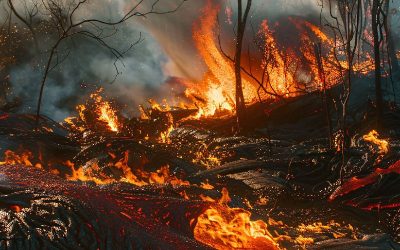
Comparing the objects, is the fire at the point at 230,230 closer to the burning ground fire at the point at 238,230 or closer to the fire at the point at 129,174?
the burning ground fire at the point at 238,230

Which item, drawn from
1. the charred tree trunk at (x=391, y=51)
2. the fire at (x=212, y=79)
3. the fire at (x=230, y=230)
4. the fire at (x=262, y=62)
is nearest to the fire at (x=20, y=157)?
the fire at (x=230, y=230)

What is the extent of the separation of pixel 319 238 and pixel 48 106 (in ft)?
60.3

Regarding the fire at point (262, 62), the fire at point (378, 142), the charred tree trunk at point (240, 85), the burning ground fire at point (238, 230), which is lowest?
the burning ground fire at point (238, 230)

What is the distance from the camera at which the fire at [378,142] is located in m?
7.35

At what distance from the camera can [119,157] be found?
763 centimetres

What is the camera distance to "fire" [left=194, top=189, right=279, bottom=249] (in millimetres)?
3675

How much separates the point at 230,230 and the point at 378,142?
20.2 ft

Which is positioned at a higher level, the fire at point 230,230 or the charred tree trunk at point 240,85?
the charred tree trunk at point 240,85

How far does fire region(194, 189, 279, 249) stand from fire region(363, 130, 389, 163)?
12.3 ft

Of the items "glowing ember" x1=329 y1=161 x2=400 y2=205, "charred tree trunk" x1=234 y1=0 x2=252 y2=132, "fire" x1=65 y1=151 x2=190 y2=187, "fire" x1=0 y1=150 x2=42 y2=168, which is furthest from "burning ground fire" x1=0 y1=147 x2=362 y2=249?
"charred tree trunk" x1=234 y1=0 x2=252 y2=132

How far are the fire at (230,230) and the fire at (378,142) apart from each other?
376cm

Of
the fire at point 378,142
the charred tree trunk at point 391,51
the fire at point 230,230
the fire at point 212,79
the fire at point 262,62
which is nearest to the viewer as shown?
the fire at point 230,230

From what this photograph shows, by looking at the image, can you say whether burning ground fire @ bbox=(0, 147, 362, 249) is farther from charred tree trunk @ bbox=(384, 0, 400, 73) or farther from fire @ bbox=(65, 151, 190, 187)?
charred tree trunk @ bbox=(384, 0, 400, 73)

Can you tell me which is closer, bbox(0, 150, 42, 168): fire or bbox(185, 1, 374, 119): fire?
bbox(0, 150, 42, 168): fire
